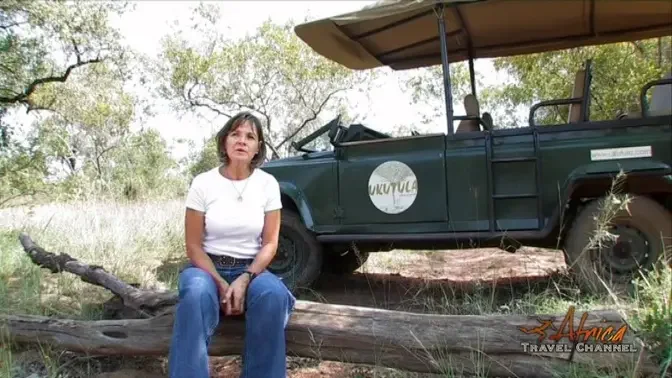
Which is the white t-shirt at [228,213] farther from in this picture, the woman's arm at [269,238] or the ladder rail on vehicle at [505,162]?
the ladder rail on vehicle at [505,162]

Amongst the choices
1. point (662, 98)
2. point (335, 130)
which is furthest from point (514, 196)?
point (662, 98)

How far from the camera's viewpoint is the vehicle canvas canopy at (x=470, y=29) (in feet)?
15.2

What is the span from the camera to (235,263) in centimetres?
279

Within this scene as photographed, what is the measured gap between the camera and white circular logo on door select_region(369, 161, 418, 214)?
4.44 m

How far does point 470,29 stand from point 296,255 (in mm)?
3063

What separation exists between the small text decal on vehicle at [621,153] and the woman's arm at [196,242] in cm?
298

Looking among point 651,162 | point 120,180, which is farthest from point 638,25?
point 120,180

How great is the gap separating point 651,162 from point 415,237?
1855 mm

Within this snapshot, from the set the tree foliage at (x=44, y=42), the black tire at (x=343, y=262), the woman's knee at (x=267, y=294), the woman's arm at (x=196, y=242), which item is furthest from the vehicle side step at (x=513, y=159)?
the tree foliage at (x=44, y=42)

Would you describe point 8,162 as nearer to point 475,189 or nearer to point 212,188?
point 212,188

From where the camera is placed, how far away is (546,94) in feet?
43.8

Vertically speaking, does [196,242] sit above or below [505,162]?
below

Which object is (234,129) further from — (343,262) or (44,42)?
(44,42)

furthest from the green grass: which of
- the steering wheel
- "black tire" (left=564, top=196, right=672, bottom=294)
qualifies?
the steering wheel
